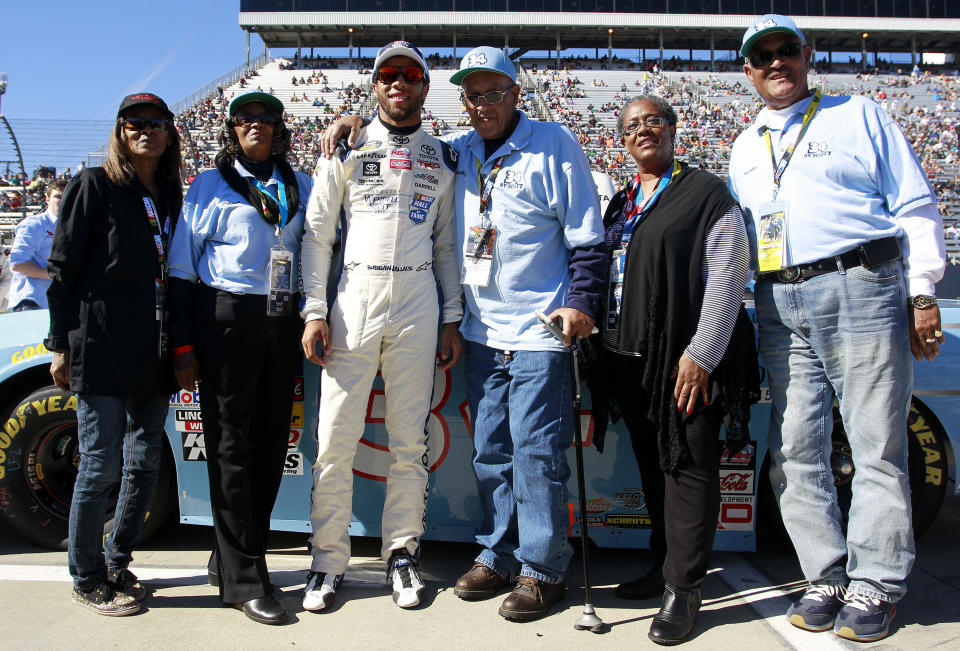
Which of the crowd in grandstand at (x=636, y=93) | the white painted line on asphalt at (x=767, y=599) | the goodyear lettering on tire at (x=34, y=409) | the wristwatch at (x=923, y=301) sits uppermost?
the crowd in grandstand at (x=636, y=93)

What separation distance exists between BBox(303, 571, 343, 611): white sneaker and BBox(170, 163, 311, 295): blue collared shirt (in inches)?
48.5

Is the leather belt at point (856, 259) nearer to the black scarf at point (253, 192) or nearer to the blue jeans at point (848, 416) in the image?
the blue jeans at point (848, 416)

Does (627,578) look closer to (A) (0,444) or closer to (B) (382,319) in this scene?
(B) (382,319)

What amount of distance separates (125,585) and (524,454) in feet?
5.79

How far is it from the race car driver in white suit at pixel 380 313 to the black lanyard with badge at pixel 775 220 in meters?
1.38

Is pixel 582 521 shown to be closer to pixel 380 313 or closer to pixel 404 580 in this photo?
pixel 404 580

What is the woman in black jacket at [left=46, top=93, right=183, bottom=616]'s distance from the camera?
2639mm

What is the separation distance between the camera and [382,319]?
9.29 feet

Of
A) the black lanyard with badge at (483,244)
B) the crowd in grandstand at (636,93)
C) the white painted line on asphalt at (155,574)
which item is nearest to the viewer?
the black lanyard with badge at (483,244)

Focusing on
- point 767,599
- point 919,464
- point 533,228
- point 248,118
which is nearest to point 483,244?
point 533,228

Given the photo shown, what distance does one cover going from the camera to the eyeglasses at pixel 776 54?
2.75 metres

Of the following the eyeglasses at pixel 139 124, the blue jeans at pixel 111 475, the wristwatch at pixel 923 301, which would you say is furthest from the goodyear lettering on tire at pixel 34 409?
the wristwatch at pixel 923 301

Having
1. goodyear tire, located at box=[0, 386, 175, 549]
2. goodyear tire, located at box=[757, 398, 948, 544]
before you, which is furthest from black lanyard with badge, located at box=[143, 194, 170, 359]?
goodyear tire, located at box=[757, 398, 948, 544]

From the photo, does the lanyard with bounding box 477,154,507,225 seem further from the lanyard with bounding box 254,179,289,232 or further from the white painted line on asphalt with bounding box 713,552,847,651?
the white painted line on asphalt with bounding box 713,552,847,651
